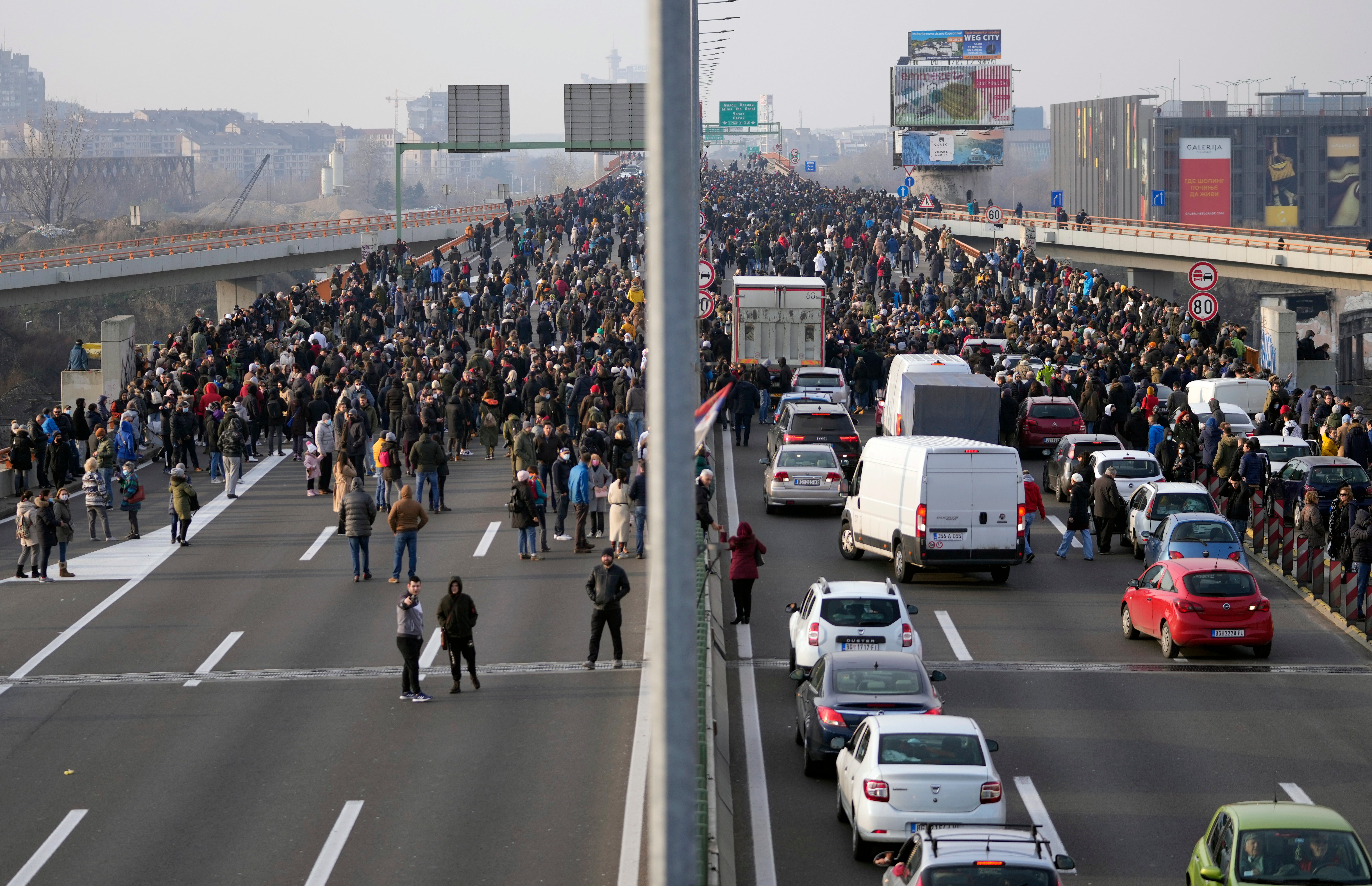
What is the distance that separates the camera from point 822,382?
37.7 meters

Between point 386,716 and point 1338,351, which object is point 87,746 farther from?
point 1338,351

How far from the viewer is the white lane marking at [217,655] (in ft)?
64.0

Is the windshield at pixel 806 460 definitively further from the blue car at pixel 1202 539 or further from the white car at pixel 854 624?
the white car at pixel 854 624

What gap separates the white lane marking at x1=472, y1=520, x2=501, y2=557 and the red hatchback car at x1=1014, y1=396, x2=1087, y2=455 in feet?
38.7

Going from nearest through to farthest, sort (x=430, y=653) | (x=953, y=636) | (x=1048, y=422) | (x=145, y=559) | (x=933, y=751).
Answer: (x=933, y=751), (x=430, y=653), (x=953, y=636), (x=145, y=559), (x=1048, y=422)

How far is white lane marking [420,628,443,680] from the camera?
20.0 meters

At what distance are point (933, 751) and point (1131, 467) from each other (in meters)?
15.6

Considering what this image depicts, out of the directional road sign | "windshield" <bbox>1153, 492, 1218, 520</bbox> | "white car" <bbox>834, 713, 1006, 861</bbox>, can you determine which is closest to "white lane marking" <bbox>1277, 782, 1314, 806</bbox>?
"white car" <bbox>834, 713, 1006, 861</bbox>

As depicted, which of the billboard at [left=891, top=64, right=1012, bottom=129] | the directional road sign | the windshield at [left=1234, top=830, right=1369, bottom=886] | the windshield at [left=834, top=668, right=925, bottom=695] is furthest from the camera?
the billboard at [left=891, top=64, right=1012, bottom=129]

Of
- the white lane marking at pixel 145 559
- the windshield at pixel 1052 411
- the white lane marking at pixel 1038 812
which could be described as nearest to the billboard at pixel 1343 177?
the windshield at pixel 1052 411

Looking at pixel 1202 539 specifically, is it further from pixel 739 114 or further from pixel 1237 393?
pixel 739 114

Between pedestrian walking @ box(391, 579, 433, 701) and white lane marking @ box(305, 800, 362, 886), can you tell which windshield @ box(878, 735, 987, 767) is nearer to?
white lane marking @ box(305, 800, 362, 886)

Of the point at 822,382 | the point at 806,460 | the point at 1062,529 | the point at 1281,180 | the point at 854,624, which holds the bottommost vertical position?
the point at 1062,529

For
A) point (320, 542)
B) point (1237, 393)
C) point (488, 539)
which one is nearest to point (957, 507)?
point (488, 539)
